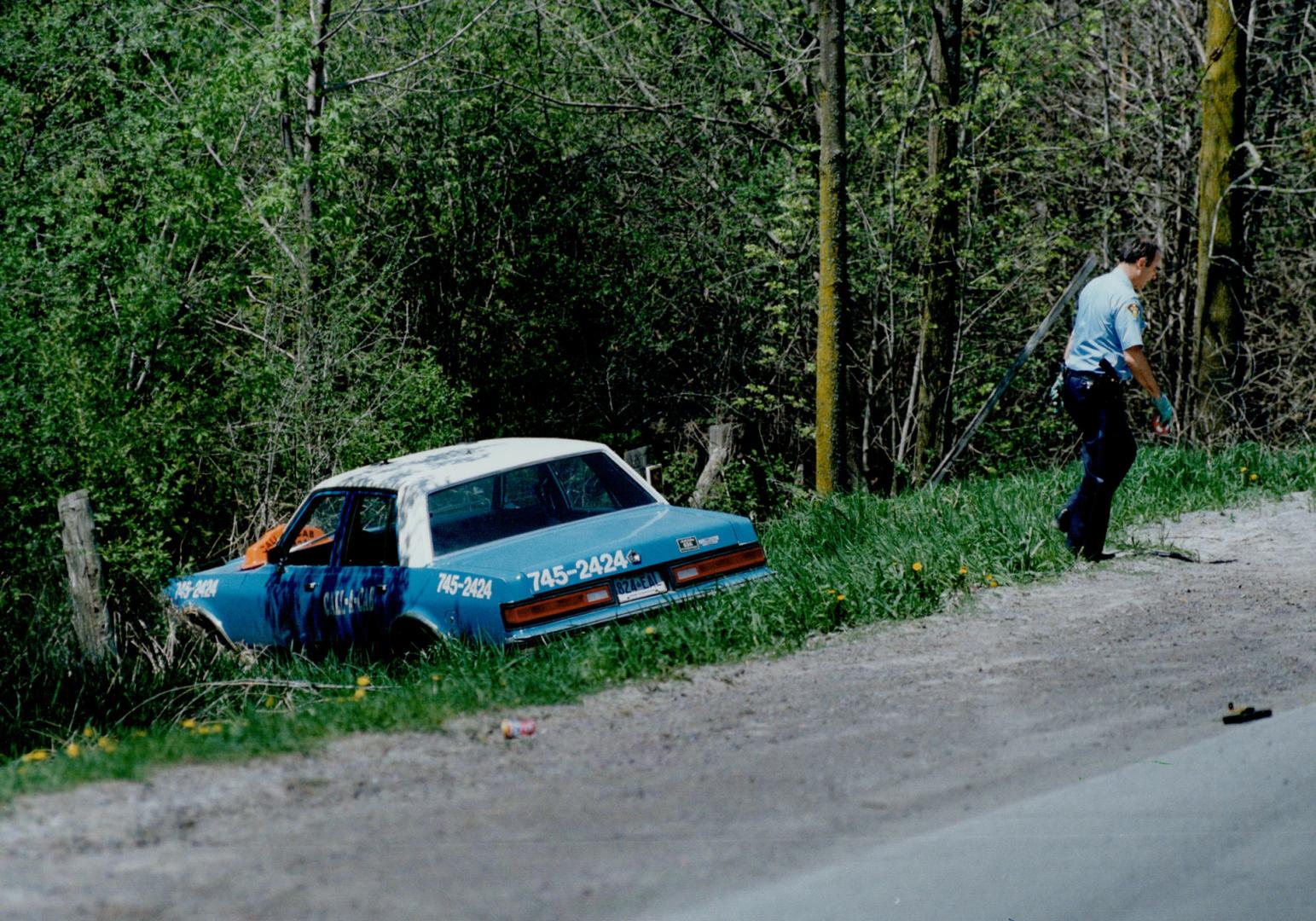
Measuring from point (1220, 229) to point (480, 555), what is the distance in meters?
10.1

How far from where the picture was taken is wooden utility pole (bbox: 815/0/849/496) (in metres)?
A: 12.4

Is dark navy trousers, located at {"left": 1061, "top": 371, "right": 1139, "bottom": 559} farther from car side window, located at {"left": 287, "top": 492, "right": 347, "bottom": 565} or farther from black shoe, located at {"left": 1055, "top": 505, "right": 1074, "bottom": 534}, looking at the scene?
car side window, located at {"left": 287, "top": 492, "right": 347, "bottom": 565}

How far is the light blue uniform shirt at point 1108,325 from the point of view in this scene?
330 inches

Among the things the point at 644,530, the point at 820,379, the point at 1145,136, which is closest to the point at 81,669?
the point at 644,530

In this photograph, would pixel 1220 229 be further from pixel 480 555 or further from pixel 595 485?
pixel 480 555

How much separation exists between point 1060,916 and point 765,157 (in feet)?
48.2

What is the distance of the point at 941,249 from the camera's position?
611 inches

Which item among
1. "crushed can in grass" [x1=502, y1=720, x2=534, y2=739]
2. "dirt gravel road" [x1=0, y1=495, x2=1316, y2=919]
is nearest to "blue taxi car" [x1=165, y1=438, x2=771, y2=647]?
"dirt gravel road" [x1=0, y1=495, x2=1316, y2=919]

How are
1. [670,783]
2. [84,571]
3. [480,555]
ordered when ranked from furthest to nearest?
[84,571]
[480,555]
[670,783]

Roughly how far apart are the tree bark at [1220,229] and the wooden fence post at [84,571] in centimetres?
1060

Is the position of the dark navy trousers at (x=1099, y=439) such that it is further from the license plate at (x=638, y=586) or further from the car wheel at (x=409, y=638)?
the car wheel at (x=409, y=638)

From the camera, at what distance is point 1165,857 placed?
176 inches

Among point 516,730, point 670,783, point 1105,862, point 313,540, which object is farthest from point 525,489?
point 1105,862

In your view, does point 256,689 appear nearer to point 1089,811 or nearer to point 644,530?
point 644,530
